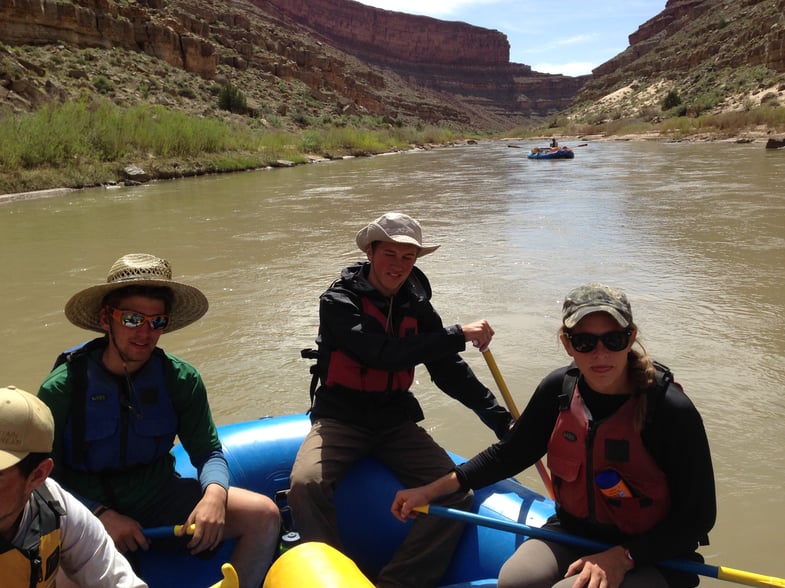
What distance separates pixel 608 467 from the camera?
152cm

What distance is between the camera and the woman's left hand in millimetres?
1448

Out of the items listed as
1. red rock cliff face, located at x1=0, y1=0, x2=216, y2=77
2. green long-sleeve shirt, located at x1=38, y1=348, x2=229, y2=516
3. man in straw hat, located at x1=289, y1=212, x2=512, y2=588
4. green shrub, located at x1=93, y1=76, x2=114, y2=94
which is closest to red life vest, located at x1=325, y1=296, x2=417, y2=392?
man in straw hat, located at x1=289, y1=212, x2=512, y2=588

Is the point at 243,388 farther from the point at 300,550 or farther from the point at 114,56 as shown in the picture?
the point at 114,56

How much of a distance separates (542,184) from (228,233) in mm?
8549

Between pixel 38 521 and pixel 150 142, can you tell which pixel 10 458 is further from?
pixel 150 142

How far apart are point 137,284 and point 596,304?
118 centimetres

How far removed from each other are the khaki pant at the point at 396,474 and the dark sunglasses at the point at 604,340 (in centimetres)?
67

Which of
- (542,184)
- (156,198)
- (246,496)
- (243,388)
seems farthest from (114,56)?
(246,496)

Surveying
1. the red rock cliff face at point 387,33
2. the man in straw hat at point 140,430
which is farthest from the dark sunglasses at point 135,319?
the red rock cliff face at point 387,33

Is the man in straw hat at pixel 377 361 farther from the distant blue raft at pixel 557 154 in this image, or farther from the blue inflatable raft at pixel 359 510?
the distant blue raft at pixel 557 154

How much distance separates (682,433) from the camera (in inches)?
56.1

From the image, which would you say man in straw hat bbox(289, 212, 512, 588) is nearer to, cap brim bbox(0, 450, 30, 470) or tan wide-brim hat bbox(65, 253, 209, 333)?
tan wide-brim hat bbox(65, 253, 209, 333)

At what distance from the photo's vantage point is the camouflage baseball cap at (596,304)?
1.49 metres

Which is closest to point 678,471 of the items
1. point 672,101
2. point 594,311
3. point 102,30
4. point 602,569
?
point 602,569
